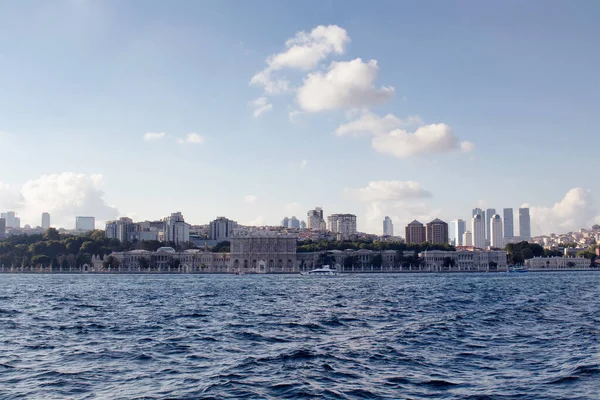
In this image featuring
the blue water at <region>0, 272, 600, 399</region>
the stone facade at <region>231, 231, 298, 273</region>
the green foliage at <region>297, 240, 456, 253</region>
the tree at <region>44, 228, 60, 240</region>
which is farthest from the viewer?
the tree at <region>44, 228, 60, 240</region>

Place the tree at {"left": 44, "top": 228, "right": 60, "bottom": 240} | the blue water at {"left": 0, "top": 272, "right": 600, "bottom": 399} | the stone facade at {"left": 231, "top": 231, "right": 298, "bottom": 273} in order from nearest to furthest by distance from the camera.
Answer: the blue water at {"left": 0, "top": 272, "right": 600, "bottom": 399}
the stone facade at {"left": 231, "top": 231, "right": 298, "bottom": 273}
the tree at {"left": 44, "top": 228, "right": 60, "bottom": 240}

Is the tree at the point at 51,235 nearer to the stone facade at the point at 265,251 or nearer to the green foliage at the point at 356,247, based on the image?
the stone facade at the point at 265,251

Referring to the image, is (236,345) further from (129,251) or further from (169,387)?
(129,251)

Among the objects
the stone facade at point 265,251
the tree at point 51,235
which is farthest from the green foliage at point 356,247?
the tree at point 51,235

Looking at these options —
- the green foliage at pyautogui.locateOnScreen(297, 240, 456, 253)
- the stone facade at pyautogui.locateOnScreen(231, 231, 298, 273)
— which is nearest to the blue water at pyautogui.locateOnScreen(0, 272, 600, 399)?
the stone facade at pyautogui.locateOnScreen(231, 231, 298, 273)

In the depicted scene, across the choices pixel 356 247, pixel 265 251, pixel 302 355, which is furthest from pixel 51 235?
pixel 302 355

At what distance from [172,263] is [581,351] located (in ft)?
466

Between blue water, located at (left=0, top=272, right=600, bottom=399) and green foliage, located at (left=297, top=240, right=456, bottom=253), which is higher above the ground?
green foliage, located at (left=297, top=240, right=456, bottom=253)

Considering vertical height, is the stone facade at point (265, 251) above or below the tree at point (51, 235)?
below

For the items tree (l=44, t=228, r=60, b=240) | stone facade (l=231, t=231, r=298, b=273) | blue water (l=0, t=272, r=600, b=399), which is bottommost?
blue water (l=0, t=272, r=600, b=399)

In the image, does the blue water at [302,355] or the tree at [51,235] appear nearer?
the blue water at [302,355]

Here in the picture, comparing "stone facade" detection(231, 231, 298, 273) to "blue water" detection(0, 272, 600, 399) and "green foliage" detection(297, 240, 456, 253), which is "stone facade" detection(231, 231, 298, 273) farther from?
"blue water" detection(0, 272, 600, 399)

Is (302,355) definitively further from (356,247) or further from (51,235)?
(51,235)

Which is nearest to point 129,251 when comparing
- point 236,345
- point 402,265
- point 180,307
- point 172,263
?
point 172,263
